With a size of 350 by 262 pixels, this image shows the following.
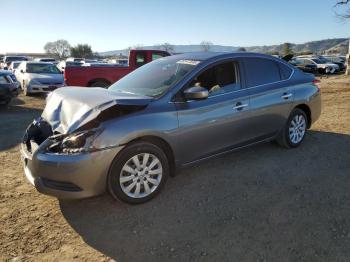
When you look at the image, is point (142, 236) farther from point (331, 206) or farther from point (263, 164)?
point (263, 164)

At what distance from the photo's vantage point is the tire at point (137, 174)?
12.1ft

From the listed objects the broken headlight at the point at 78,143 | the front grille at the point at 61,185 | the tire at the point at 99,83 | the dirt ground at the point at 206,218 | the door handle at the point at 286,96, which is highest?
the door handle at the point at 286,96

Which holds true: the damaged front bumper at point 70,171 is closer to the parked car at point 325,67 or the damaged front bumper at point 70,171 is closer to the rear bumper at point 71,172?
the rear bumper at point 71,172

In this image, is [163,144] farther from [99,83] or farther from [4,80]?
[4,80]

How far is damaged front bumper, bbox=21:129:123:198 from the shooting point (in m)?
3.43

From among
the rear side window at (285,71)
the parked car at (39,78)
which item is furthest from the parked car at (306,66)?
the rear side window at (285,71)

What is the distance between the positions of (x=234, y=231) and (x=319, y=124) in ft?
16.9

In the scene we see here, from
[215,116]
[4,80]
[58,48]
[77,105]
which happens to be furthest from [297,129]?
[58,48]

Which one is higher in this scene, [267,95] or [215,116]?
[267,95]

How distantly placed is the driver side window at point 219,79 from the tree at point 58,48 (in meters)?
94.3

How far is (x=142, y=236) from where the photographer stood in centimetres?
332

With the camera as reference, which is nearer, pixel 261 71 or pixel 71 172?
pixel 71 172

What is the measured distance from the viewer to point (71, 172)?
3434 millimetres

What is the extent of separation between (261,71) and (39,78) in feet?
36.2
